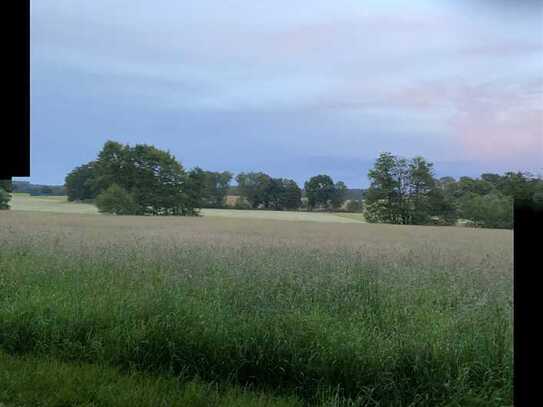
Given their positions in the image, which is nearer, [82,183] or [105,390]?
[105,390]

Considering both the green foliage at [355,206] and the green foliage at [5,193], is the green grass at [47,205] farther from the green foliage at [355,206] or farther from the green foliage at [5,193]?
the green foliage at [355,206]

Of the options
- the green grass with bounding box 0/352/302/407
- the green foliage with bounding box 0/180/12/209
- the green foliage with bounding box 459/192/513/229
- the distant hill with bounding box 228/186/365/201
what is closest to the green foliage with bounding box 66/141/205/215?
the green foliage with bounding box 0/180/12/209

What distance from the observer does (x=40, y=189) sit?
381 cm

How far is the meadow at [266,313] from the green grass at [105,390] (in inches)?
0.6

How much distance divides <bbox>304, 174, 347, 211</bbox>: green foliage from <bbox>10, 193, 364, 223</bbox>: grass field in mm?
85

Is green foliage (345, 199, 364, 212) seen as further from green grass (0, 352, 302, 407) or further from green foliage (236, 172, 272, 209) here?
green grass (0, 352, 302, 407)

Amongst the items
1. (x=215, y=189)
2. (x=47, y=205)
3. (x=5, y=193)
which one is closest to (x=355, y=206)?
(x=215, y=189)

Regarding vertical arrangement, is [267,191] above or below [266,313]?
above

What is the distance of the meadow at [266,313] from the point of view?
2.67 metres

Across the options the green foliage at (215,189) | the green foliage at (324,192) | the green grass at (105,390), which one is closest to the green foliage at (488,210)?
the green foliage at (324,192)

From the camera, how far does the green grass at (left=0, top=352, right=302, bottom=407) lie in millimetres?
2523

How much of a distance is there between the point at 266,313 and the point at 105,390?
1.14 m

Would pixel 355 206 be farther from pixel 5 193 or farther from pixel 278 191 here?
pixel 5 193

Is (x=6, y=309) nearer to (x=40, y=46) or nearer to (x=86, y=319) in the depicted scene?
(x=86, y=319)
